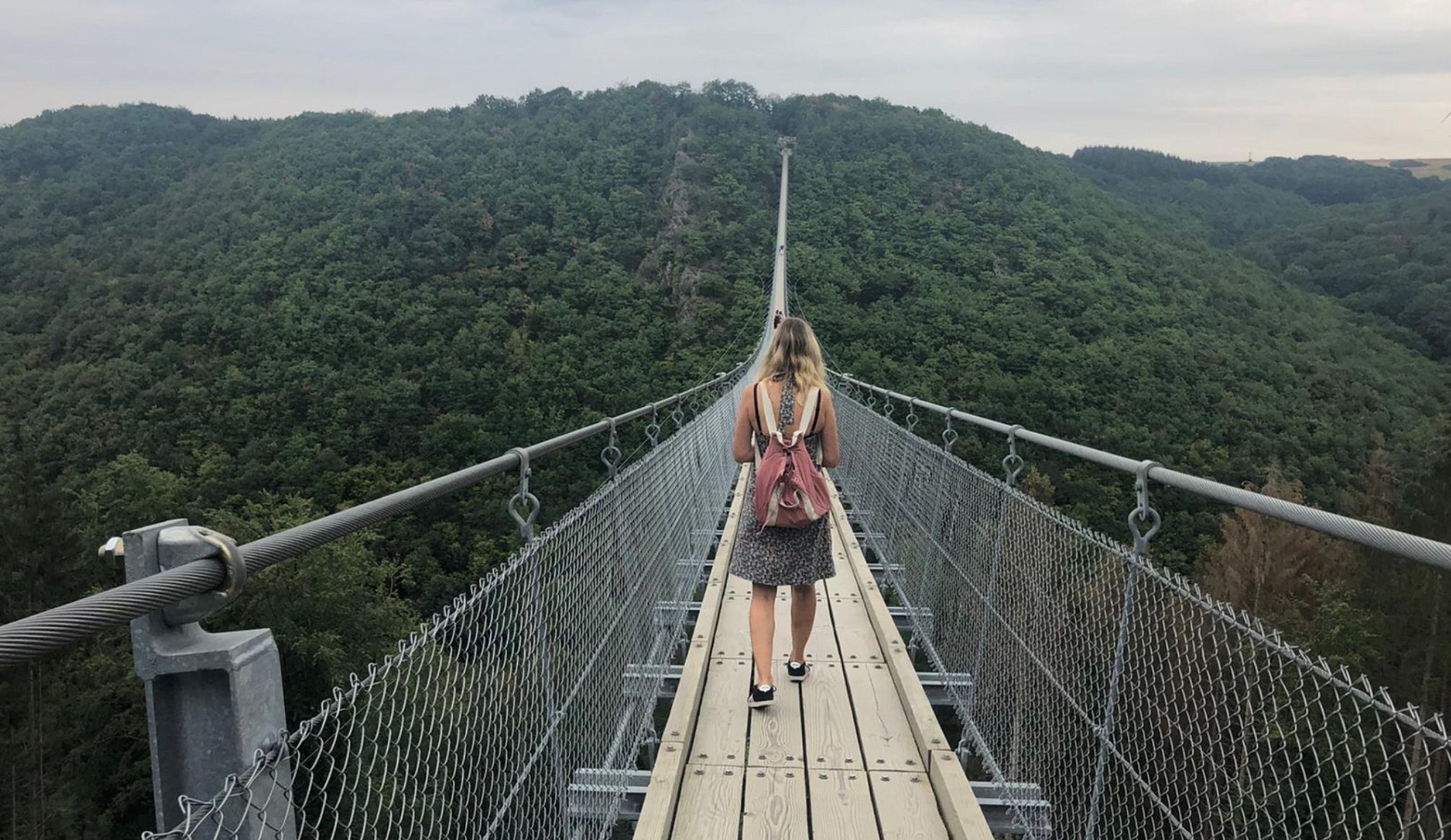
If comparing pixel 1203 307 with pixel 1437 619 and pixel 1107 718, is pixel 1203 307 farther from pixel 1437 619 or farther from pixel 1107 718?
pixel 1107 718

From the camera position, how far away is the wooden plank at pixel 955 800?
190 cm

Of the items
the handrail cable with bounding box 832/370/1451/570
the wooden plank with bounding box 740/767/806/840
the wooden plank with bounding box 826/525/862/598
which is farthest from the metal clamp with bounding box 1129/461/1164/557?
the wooden plank with bounding box 826/525/862/598

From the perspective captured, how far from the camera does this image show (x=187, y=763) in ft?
2.37

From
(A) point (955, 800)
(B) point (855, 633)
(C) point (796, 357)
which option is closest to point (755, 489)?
(C) point (796, 357)

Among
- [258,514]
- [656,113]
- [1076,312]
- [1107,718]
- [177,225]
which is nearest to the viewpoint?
[1107,718]

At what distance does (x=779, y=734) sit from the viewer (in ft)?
8.10

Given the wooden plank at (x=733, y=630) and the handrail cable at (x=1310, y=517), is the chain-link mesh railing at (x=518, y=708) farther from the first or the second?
the handrail cable at (x=1310, y=517)

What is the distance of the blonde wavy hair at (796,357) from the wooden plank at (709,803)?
1.05 m

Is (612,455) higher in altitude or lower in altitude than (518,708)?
higher

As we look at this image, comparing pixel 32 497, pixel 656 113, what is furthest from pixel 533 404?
pixel 656 113

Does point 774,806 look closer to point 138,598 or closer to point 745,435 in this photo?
point 745,435

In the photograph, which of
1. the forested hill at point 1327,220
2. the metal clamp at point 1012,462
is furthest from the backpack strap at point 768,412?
the forested hill at point 1327,220

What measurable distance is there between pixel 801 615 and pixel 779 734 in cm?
36

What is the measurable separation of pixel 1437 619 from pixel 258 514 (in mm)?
19782
